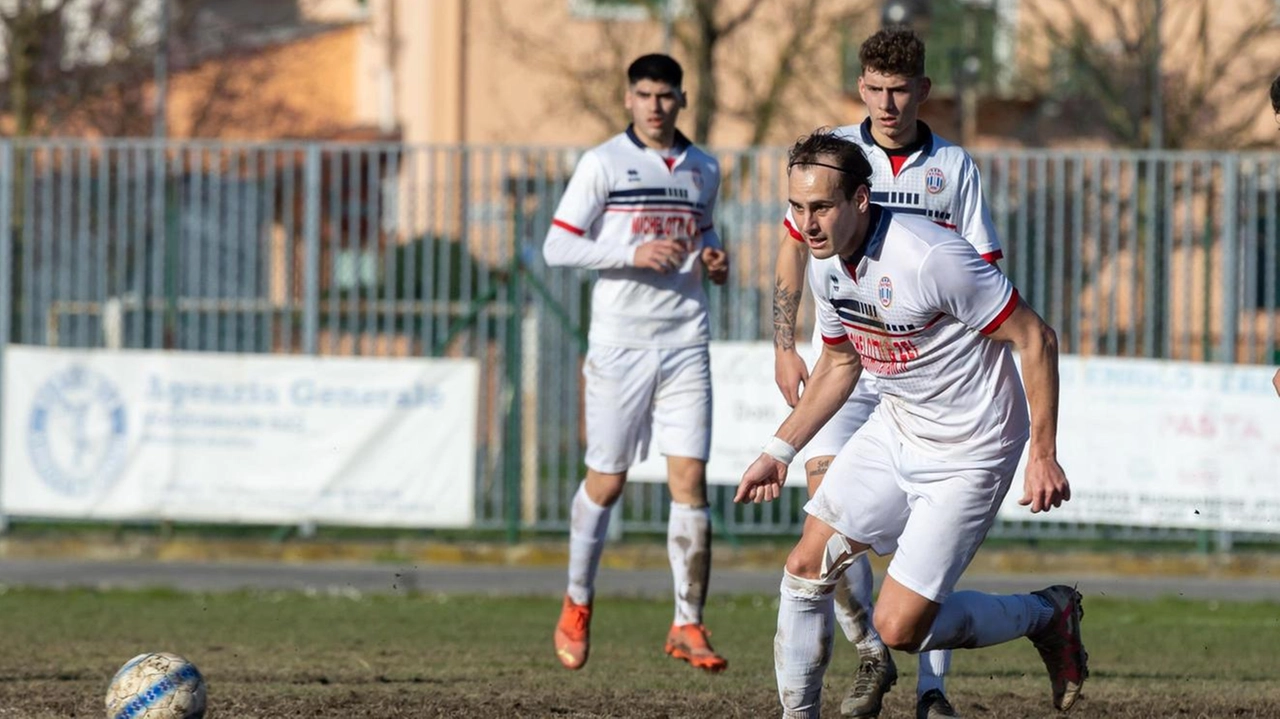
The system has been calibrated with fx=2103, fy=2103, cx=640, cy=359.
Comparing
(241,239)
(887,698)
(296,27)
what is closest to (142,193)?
(241,239)

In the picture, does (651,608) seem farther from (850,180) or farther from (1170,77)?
(1170,77)

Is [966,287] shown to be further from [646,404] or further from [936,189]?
[646,404]

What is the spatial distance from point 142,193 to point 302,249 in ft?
4.47

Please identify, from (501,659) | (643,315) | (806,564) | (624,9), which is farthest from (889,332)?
(624,9)

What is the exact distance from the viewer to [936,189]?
25.9 ft

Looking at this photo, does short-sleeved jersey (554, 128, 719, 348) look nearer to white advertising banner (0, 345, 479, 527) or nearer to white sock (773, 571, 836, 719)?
white sock (773, 571, 836, 719)

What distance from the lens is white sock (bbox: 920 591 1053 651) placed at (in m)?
6.98

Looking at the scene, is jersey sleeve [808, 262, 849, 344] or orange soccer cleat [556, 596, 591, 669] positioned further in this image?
orange soccer cleat [556, 596, 591, 669]

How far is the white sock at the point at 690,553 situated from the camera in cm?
941

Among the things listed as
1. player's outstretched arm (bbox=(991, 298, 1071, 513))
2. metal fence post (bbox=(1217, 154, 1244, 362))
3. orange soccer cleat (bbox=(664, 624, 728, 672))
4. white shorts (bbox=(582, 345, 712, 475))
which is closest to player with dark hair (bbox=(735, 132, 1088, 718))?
player's outstretched arm (bbox=(991, 298, 1071, 513))

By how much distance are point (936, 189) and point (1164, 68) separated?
827 inches

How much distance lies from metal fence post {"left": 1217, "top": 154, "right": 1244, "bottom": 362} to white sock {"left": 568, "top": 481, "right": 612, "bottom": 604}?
7948 millimetres

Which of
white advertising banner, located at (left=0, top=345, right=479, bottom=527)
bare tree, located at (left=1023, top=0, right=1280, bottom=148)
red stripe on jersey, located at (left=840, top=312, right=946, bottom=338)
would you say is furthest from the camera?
bare tree, located at (left=1023, top=0, right=1280, bottom=148)

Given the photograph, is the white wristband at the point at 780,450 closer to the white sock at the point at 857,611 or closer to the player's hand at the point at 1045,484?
the player's hand at the point at 1045,484
